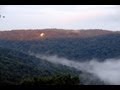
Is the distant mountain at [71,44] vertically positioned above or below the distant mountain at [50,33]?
below

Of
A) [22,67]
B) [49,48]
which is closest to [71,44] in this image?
[49,48]

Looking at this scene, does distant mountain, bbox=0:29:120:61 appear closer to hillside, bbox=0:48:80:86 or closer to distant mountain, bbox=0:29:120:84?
distant mountain, bbox=0:29:120:84

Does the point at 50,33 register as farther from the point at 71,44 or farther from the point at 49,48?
the point at 71,44

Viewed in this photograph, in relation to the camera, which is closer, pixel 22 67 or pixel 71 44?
pixel 22 67

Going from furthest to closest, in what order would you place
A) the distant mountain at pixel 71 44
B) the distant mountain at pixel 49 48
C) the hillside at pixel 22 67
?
the distant mountain at pixel 71 44 → the distant mountain at pixel 49 48 → the hillside at pixel 22 67

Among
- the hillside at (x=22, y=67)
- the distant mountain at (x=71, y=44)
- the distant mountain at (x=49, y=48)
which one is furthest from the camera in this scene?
the distant mountain at (x=71, y=44)

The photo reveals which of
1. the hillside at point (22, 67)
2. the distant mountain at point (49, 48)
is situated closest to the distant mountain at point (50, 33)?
the distant mountain at point (49, 48)

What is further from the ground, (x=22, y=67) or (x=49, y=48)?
(x=49, y=48)

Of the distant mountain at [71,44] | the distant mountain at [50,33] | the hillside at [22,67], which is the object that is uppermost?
the distant mountain at [50,33]

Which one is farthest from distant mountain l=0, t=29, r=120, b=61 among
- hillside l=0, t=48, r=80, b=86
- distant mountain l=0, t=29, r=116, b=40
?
hillside l=0, t=48, r=80, b=86

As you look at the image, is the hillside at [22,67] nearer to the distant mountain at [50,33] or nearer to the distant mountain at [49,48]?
the distant mountain at [49,48]

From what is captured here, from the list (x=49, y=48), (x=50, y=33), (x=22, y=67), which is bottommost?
(x=22, y=67)
